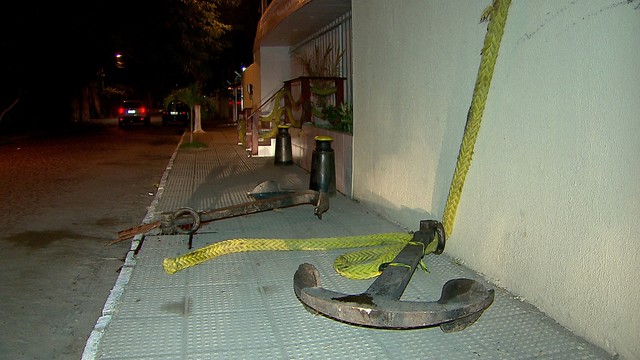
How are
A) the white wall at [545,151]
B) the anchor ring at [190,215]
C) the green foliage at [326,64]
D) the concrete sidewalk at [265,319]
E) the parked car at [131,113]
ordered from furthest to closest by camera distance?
the parked car at [131,113], the green foliage at [326,64], the anchor ring at [190,215], the concrete sidewalk at [265,319], the white wall at [545,151]

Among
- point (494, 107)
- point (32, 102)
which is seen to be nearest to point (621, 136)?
point (494, 107)

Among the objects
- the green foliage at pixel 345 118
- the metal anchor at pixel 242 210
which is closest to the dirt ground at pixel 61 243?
the metal anchor at pixel 242 210

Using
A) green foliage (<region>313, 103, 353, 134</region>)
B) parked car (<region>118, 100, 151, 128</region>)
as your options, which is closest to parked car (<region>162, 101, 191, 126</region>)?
parked car (<region>118, 100, 151, 128</region>)

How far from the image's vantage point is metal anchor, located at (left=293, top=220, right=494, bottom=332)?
9.82 feet

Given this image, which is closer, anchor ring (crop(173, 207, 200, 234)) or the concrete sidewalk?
the concrete sidewalk

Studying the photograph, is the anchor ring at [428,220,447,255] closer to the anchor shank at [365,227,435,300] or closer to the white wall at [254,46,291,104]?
the anchor shank at [365,227,435,300]

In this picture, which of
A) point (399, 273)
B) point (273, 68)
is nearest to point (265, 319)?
point (399, 273)

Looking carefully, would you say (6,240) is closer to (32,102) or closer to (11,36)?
(11,36)

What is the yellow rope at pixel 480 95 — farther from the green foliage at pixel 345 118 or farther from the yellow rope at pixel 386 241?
the green foliage at pixel 345 118

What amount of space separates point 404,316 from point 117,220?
5951 mm

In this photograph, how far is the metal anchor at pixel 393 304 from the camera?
2.99 meters

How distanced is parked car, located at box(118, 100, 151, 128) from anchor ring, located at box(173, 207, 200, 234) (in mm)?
30045

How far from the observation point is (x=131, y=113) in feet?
112

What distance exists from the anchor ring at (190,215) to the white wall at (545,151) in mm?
2459
